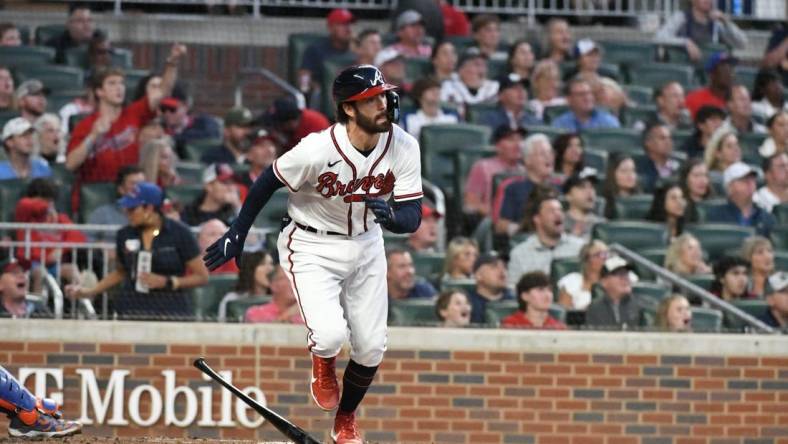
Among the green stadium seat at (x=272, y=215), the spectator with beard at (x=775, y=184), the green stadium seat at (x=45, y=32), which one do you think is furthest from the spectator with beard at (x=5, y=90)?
the spectator with beard at (x=775, y=184)

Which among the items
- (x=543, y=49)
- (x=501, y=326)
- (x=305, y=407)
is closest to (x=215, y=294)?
(x=305, y=407)

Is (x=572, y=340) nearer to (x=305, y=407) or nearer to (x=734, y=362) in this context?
(x=734, y=362)

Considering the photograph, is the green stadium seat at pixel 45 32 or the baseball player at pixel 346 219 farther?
the green stadium seat at pixel 45 32

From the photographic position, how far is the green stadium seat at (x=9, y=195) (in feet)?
32.3

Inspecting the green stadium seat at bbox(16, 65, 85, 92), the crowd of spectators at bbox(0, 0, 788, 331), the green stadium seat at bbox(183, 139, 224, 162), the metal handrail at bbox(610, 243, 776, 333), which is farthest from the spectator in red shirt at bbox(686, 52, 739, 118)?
the green stadium seat at bbox(16, 65, 85, 92)

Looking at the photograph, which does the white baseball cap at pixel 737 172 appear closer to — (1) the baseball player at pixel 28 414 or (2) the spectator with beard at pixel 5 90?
(2) the spectator with beard at pixel 5 90

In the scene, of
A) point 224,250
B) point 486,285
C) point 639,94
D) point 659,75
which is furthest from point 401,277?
point 659,75

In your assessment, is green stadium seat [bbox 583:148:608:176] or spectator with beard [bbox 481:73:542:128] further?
spectator with beard [bbox 481:73:542:128]

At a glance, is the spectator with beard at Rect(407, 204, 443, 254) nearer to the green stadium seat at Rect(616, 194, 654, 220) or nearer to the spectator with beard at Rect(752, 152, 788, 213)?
the green stadium seat at Rect(616, 194, 654, 220)

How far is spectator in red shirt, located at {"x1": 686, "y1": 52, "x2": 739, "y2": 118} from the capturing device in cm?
1296

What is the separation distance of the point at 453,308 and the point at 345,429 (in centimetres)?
236

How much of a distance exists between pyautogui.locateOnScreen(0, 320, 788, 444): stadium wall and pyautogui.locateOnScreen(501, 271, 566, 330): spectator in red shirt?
0.51 ft

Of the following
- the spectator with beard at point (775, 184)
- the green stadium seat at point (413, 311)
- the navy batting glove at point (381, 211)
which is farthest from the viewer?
the spectator with beard at point (775, 184)

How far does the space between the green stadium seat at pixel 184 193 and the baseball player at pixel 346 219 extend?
3369 mm
